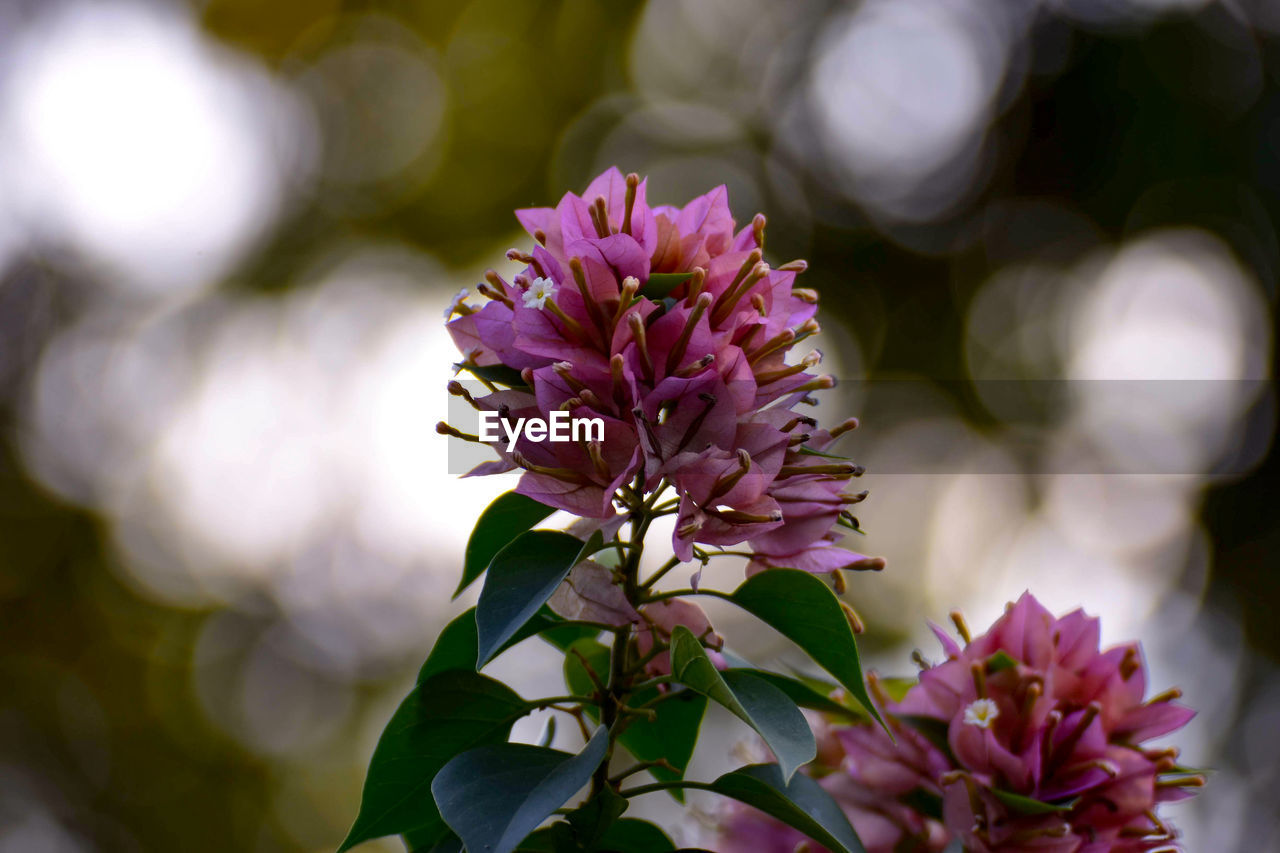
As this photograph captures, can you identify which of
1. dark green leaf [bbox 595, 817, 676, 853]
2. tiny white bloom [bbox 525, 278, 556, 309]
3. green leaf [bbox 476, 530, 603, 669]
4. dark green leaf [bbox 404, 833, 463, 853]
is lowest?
dark green leaf [bbox 404, 833, 463, 853]

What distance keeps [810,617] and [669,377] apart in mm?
192

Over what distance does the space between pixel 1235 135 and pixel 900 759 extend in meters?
3.98

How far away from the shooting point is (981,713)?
86 cm

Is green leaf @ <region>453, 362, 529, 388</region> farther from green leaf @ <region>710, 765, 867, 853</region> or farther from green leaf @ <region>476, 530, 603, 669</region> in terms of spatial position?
green leaf @ <region>710, 765, 867, 853</region>

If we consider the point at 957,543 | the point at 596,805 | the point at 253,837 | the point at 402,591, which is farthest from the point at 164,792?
the point at 596,805

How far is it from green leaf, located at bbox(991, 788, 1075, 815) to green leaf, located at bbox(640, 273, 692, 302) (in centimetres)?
48

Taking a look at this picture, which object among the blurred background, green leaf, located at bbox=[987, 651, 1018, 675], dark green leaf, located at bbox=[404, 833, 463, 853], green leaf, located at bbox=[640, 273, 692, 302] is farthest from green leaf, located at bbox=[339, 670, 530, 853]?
the blurred background

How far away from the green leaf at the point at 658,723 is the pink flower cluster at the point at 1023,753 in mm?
170

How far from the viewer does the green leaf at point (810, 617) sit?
2.24ft

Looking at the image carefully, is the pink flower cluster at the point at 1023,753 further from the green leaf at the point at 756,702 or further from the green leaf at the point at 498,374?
the green leaf at the point at 498,374

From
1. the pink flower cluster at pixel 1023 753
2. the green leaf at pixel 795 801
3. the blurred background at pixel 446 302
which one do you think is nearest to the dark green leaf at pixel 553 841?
the green leaf at pixel 795 801

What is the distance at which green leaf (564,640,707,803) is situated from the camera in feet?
2.74

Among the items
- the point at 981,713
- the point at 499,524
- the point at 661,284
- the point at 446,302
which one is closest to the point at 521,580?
the point at 499,524

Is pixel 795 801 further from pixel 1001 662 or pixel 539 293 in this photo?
pixel 539 293
